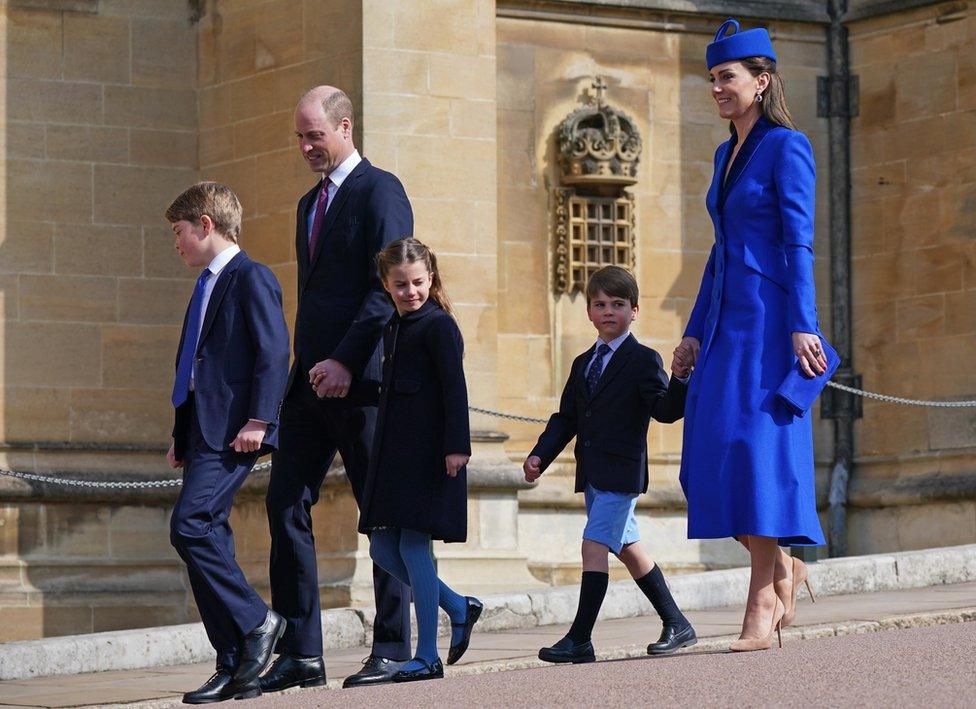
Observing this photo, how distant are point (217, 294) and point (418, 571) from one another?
3.43 feet

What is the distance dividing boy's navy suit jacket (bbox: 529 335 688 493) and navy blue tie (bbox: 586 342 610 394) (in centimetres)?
2

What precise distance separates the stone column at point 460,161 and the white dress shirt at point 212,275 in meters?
4.24

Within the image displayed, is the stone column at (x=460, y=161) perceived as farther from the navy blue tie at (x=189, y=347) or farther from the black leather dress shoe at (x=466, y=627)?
the navy blue tie at (x=189, y=347)

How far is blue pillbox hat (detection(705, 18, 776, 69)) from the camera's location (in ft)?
21.8

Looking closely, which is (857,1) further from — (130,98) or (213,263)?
(213,263)

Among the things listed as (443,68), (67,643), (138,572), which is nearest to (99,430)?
(138,572)

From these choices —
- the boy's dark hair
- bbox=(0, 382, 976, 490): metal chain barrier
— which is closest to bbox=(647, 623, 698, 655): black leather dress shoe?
the boy's dark hair

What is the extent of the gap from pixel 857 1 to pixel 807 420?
7.32 metres

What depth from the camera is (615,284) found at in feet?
24.9

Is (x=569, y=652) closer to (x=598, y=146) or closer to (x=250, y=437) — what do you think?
(x=250, y=437)

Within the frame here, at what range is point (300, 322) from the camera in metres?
7.04

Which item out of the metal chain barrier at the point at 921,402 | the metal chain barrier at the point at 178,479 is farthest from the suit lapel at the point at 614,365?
the metal chain barrier at the point at 921,402

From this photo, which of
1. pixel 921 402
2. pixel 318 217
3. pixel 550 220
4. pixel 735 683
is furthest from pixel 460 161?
pixel 735 683

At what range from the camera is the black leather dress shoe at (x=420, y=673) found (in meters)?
6.75
